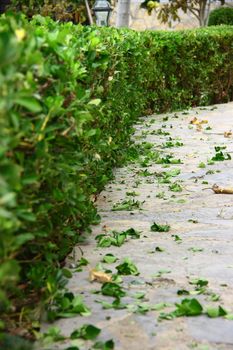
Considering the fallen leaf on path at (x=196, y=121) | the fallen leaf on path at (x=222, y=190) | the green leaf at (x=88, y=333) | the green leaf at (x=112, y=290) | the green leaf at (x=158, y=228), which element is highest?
the green leaf at (x=88, y=333)

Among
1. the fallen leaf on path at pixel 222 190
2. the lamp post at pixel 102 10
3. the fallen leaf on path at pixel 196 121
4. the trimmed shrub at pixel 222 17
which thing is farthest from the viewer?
the trimmed shrub at pixel 222 17

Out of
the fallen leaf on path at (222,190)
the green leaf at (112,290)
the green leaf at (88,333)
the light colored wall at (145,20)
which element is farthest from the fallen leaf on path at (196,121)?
the light colored wall at (145,20)

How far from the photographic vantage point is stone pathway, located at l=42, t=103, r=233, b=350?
3188 millimetres

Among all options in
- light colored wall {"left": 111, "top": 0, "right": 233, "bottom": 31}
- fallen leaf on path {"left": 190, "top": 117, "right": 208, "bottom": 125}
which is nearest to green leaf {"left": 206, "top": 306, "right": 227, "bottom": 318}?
fallen leaf on path {"left": 190, "top": 117, "right": 208, "bottom": 125}

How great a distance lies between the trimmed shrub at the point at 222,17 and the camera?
816 inches

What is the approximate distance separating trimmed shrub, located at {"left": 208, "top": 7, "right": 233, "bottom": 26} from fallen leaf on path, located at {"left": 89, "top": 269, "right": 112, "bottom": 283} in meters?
17.5

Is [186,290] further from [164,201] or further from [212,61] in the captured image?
[212,61]

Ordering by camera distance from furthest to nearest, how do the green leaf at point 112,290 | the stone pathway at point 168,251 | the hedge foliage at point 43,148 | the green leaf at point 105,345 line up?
the green leaf at point 112,290
the stone pathway at point 168,251
the green leaf at point 105,345
the hedge foliage at point 43,148

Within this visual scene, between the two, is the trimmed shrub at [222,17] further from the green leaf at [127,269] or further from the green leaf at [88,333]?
the green leaf at [88,333]

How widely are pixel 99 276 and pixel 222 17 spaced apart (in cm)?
1793

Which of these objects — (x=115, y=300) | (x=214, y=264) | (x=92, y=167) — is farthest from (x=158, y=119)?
(x=115, y=300)

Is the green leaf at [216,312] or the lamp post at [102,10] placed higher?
the lamp post at [102,10]

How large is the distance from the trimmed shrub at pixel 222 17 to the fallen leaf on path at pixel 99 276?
1752 centimetres

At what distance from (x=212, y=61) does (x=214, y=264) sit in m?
9.88
